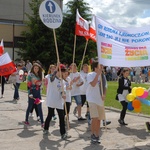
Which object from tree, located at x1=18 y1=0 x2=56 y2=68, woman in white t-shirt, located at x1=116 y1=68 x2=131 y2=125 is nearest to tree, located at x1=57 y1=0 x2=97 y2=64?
tree, located at x1=18 y1=0 x2=56 y2=68

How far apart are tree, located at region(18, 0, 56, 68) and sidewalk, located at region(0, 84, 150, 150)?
2960 centimetres

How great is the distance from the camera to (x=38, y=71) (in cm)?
948

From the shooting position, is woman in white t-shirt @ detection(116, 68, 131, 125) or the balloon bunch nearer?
the balloon bunch

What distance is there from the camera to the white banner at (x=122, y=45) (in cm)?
Answer: 748

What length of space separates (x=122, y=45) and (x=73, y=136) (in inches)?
96.6

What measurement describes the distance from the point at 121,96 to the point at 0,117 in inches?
148

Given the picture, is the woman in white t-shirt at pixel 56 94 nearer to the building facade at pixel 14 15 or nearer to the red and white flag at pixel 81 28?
the red and white flag at pixel 81 28

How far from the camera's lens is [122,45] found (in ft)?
24.9

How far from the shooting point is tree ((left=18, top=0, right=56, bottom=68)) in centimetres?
4025

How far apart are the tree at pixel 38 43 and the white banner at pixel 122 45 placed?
1277 inches

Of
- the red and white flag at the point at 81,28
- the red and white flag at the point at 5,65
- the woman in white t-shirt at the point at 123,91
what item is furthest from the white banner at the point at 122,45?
the red and white flag at the point at 5,65

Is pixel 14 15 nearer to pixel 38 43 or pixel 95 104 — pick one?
pixel 38 43

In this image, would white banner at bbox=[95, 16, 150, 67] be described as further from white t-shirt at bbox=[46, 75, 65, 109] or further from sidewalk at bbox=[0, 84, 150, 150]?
sidewalk at bbox=[0, 84, 150, 150]

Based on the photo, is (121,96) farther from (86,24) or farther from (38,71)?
(86,24)
